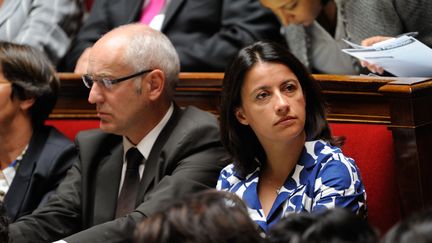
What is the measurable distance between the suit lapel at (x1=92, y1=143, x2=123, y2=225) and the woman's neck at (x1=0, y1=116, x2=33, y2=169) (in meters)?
0.32

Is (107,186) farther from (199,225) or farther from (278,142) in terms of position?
(199,225)

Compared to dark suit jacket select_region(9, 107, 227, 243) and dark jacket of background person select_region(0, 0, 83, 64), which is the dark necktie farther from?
dark jacket of background person select_region(0, 0, 83, 64)

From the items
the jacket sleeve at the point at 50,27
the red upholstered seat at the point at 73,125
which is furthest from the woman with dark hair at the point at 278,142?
the jacket sleeve at the point at 50,27

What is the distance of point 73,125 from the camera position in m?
2.51

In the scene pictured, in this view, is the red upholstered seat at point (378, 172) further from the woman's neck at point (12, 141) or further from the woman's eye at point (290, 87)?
the woman's neck at point (12, 141)

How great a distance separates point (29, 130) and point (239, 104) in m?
A: 0.78

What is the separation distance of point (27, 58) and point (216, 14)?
580mm

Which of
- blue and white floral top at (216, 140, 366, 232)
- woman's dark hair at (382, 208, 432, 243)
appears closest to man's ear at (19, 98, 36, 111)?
blue and white floral top at (216, 140, 366, 232)

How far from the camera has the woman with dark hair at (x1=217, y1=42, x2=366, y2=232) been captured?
168 centimetres

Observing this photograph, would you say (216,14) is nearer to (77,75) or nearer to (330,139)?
(77,75)

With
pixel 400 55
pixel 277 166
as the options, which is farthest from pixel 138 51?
pixel 400 55

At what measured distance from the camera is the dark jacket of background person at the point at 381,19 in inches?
82.7

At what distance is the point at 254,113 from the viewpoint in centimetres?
180

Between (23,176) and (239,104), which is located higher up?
(239,104)
